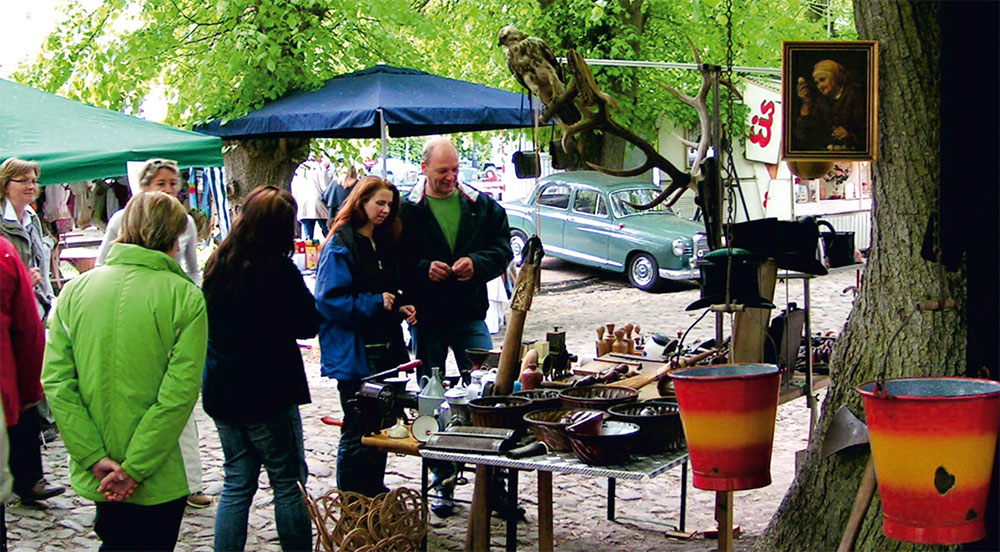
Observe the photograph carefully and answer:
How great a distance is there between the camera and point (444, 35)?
47.4ft

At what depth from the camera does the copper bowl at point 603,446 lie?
4.05 meters

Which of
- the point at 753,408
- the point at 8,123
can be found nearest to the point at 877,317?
the point at 753,408

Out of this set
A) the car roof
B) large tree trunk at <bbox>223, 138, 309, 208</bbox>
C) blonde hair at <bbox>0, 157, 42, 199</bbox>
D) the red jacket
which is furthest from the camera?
the car roof

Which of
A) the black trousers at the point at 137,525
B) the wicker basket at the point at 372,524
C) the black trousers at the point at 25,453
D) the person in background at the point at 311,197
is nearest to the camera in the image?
the black trousers at the point at 137,525

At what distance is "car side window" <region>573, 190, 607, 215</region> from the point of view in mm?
17562

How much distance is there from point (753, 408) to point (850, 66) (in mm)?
1229

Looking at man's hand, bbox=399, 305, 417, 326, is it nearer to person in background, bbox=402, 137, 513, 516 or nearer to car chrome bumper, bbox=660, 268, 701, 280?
person in background, bbox=402, 137, 513, 516

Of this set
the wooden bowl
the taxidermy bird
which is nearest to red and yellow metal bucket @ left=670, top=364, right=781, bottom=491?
the wooden bowl

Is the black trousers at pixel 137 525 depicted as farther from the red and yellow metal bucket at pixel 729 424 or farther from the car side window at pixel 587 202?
the car side window at pixel 587 202

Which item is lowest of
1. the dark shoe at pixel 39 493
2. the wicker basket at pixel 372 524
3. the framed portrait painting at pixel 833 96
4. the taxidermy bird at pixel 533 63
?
the dark shoe at pixel 39 493

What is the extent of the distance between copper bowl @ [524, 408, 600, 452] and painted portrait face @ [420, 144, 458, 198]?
1807 mm

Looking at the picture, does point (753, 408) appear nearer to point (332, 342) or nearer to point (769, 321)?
point (769, 321)

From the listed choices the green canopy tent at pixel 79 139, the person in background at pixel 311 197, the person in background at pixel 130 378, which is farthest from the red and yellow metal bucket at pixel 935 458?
the person in background at pixel 311 197

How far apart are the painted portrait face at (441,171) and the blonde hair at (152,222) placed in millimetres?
1988
